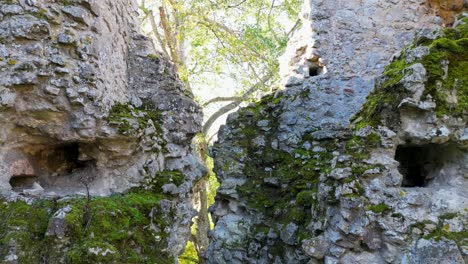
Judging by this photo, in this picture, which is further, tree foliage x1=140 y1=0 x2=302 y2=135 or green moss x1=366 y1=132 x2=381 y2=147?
tree foliage x1=140 y1=0 x2=302 y2=135

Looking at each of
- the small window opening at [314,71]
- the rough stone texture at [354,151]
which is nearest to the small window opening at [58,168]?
the rough stone texture at [354,151]

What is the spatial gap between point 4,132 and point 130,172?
4.91ft

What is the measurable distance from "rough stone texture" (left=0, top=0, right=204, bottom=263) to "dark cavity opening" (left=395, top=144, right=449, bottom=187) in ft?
9.05

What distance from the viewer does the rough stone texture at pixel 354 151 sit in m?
3.68

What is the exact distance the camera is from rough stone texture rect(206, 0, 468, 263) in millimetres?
3680

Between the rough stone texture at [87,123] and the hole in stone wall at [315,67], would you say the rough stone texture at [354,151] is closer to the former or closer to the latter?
the hole in stone wall at [315,67]

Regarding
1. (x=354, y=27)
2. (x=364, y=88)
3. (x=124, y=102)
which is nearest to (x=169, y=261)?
(x=124, y=102)

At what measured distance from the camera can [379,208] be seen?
12.1 feet

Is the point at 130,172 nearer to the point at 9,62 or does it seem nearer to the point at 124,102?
the point at 124,102

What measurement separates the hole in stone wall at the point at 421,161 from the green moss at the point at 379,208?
2.42ft

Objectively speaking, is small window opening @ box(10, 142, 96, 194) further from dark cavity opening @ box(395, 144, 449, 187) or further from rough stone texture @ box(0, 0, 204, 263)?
dark cavity opening @ box(395, 144, 449, 187)

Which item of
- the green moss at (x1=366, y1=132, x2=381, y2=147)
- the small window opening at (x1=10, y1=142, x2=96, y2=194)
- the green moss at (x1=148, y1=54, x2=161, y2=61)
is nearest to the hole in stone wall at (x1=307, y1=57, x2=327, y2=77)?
the green moss at (x1=366, y1=132, x2=381, y2=147)

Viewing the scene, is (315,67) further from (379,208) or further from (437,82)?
(379,208)

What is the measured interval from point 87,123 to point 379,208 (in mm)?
3306
